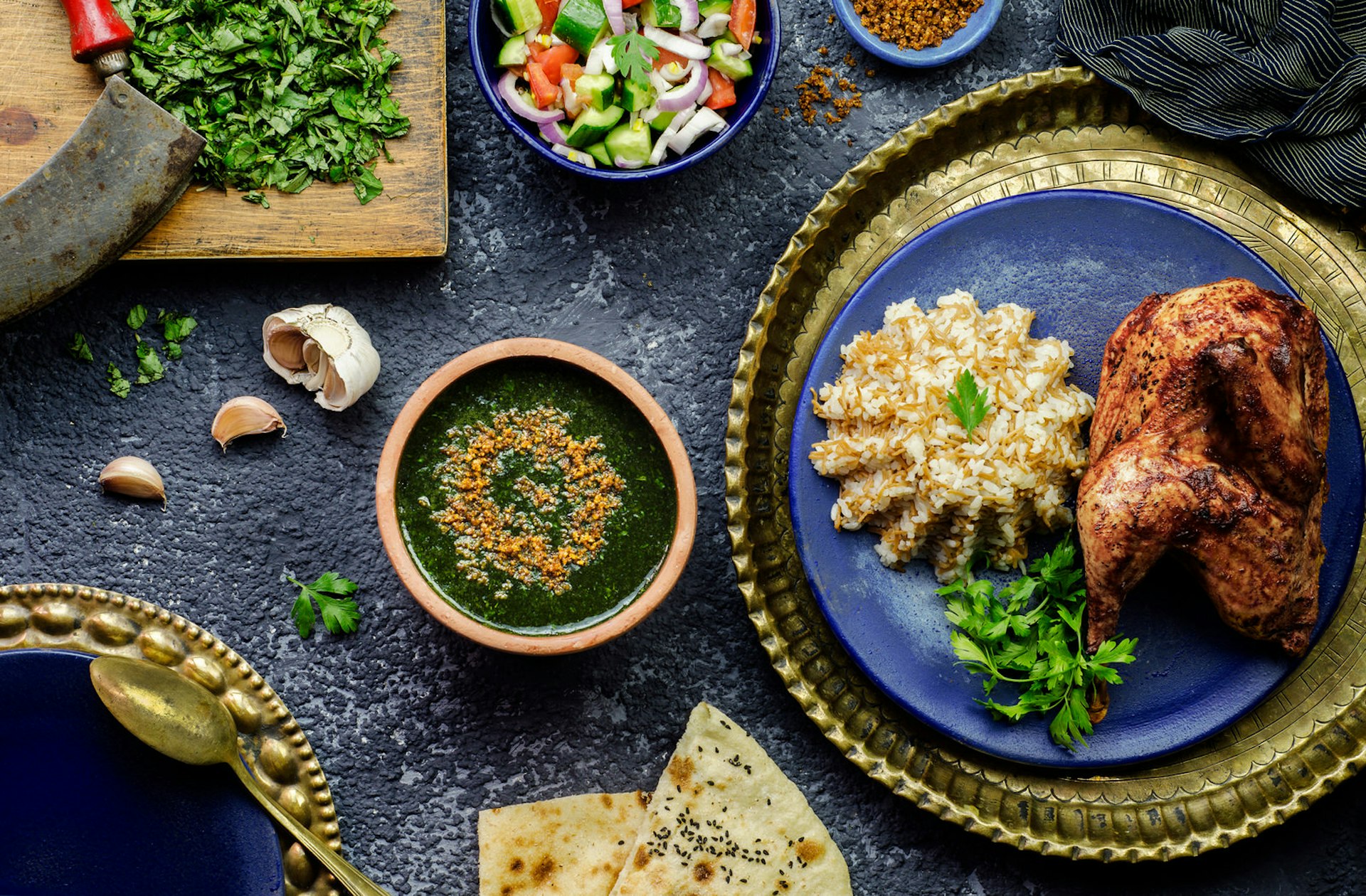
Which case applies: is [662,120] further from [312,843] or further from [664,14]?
[312,843]

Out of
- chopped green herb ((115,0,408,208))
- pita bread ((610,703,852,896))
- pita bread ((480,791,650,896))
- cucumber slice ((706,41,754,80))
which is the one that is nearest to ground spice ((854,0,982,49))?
cucumber slice ((706,41,754,80))

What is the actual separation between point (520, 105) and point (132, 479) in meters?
1.47

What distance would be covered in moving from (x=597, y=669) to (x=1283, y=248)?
7.20 feet

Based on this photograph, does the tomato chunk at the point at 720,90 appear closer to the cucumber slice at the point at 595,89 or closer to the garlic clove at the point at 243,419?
the cucumber slice at the point at 595,89

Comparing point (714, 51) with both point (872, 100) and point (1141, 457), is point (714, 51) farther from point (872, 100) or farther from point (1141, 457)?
point (1141, 457)

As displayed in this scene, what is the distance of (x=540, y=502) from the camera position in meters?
2.57

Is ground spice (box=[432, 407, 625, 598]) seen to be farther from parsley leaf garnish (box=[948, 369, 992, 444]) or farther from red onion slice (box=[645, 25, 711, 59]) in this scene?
red onion slice (box=[645, 25, 711, 59])

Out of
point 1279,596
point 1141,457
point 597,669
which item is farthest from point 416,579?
point 1279,596

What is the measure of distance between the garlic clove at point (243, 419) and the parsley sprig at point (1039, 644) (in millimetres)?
1875

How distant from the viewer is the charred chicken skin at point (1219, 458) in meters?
2.20

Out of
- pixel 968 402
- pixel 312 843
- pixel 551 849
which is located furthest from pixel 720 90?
pixel 312 843

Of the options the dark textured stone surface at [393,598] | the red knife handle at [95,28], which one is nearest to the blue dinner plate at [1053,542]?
the dark textured stone surface at [393,598]

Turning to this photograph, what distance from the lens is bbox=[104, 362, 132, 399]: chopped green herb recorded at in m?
2.74

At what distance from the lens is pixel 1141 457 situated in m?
2.23
